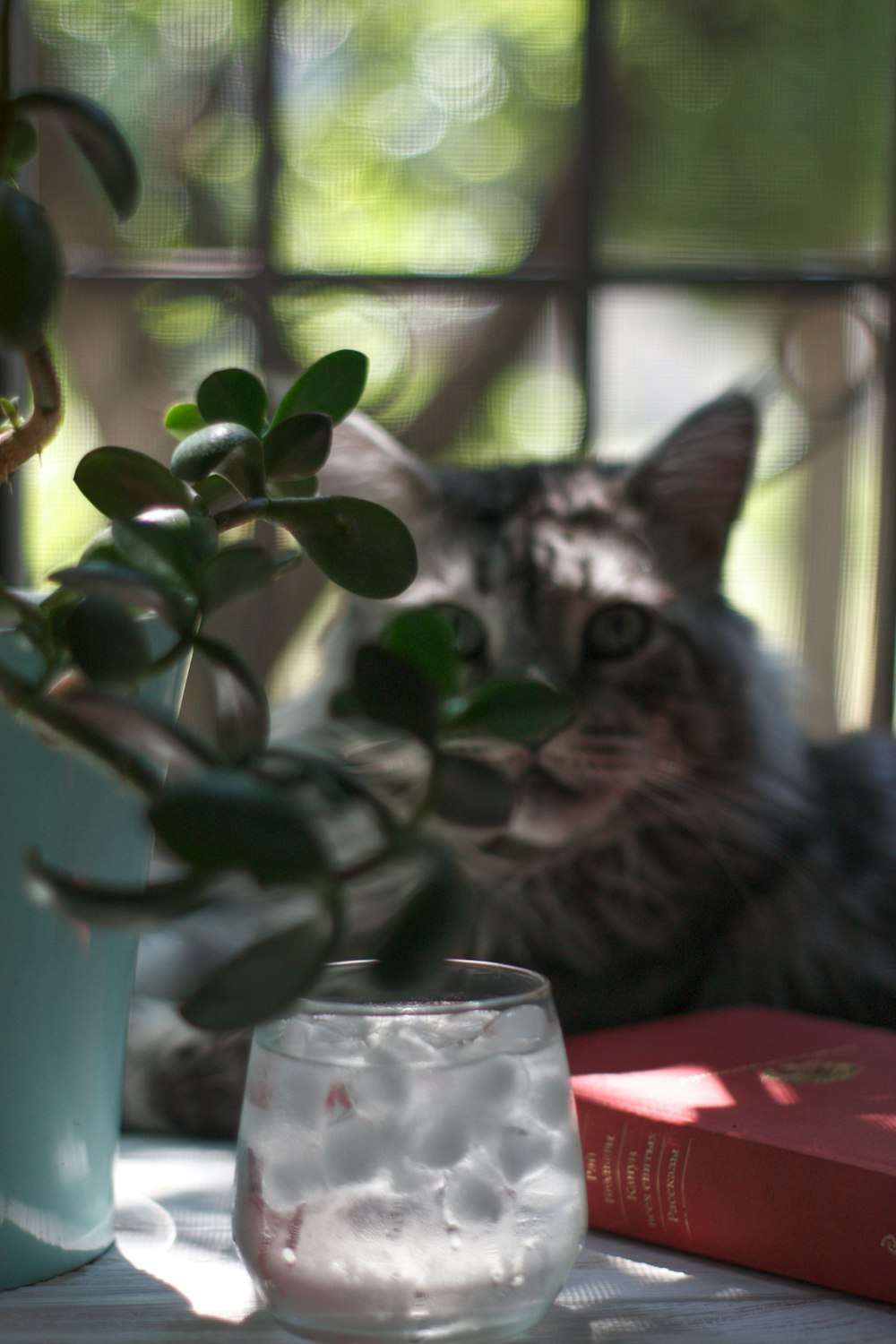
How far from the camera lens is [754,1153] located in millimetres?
691

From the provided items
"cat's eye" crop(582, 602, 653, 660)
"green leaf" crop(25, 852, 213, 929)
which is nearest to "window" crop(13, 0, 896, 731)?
"cat's eye" crop(582, 602, 653, 660)

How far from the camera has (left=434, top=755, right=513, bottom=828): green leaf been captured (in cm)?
47

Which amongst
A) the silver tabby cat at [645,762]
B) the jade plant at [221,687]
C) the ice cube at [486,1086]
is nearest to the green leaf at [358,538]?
the jade plant at [221,687]

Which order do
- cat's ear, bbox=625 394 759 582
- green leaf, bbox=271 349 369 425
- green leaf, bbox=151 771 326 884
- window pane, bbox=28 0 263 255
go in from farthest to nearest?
window pane, bbox=28 0 263 255 → cat's ear, bbox=625 394 759 582 → green leaf, bbox=271 349 369 425 → green leaf, bbox=151 771 326 884

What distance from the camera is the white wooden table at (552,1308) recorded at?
0.62 meters

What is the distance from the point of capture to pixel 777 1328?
2.07 ft

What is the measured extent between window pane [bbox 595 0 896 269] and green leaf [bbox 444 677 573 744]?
3.56 feet

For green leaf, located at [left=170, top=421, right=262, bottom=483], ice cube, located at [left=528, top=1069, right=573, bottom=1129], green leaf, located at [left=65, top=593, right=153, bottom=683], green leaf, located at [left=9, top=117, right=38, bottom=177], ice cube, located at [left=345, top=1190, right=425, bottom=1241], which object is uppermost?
green leaf, located at [left=9, top=117, right=38, bottom=177]

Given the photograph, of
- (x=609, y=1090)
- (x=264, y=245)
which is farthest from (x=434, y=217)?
(x=609, y=1090)

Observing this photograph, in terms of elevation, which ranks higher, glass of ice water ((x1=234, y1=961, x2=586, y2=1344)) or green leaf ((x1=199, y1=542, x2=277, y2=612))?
green leaf ((x1=199, y1=542, x2=277, y2=612))

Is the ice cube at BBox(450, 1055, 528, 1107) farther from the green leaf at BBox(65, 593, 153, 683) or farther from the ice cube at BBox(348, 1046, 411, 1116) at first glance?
the green leaf at BBox(65, 593, 153, 683)

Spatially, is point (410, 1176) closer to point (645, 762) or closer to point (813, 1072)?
point (813, 1072)

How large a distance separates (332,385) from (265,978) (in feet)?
1.18

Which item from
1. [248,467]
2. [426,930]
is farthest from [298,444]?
[426,930]
